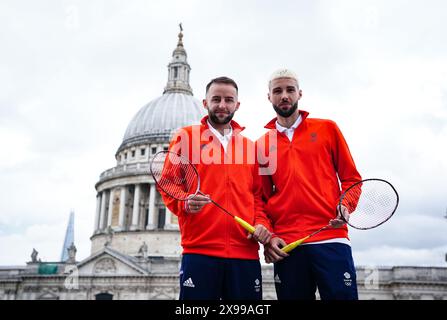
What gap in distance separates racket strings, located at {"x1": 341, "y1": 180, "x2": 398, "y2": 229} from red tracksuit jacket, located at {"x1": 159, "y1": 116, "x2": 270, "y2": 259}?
42.2 inches

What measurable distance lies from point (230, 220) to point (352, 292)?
1684mm

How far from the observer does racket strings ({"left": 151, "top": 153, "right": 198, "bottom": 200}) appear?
625cm

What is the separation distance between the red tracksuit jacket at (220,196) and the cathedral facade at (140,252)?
3920cm

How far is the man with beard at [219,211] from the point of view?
5953 mm

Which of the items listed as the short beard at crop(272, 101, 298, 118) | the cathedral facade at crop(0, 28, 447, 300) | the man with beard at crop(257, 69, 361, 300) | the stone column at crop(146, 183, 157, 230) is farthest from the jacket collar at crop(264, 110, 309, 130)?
the stone column at crop(146, 183, 157, 230)

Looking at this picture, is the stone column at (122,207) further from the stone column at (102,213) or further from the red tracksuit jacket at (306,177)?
the red tracksuit jacket at (306,177)

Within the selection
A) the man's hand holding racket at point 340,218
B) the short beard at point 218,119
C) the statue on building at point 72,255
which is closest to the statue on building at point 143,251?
the statue on building at point 72,255

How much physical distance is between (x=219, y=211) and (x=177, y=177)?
71 centimetres

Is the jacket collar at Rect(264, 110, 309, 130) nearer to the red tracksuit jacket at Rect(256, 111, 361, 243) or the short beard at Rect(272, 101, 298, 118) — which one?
the red tracksuit jacket at Rect(256, 111, 361, 243)

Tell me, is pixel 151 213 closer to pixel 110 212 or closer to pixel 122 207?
pixel 122 207

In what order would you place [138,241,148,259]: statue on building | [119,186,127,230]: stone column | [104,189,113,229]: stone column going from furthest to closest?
[104,189,113,229]: stone column → [119,186,127,230]: stone column → [138,241,148,259]: statue on building

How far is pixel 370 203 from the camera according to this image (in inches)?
236

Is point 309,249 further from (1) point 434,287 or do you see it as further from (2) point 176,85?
(2) point 176,85
